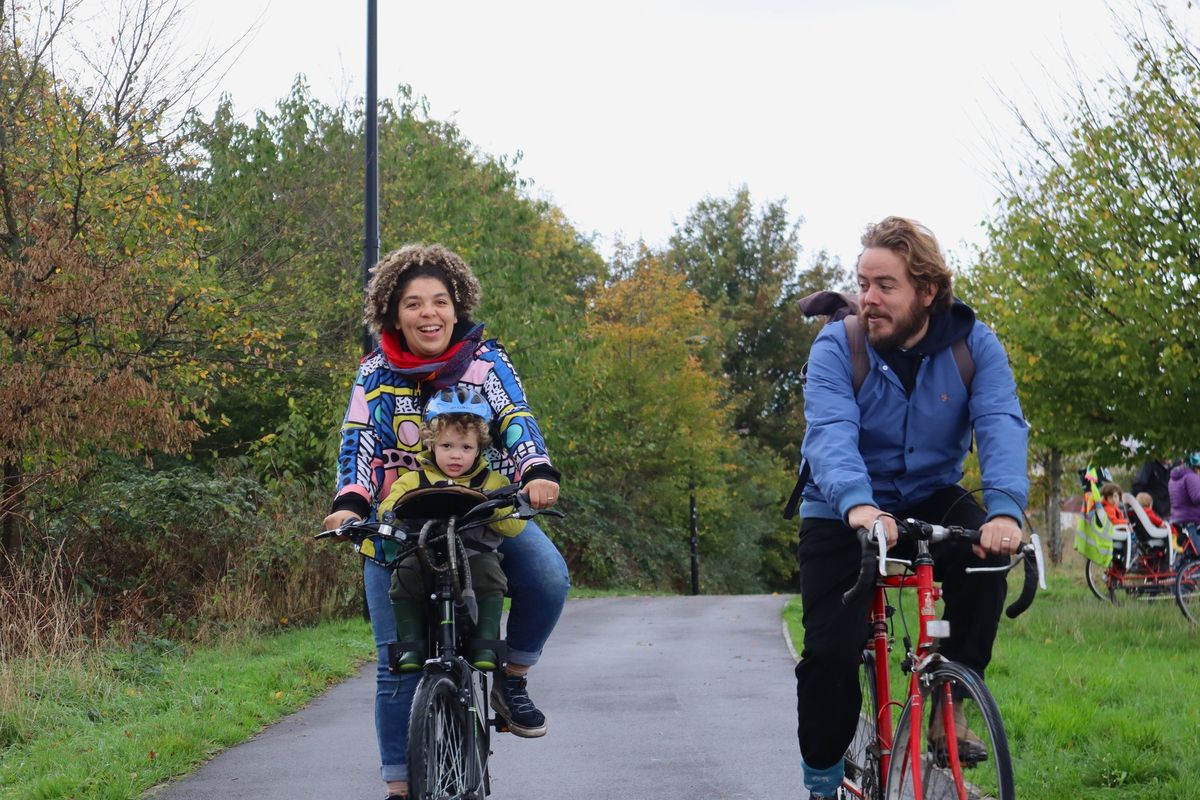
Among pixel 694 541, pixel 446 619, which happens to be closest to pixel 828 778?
pixel 446 619

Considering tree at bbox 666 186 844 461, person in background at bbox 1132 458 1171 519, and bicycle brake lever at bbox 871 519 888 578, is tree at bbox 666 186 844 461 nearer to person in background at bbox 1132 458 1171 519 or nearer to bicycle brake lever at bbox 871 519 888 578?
person in background at bbox 1132 458 1171 519

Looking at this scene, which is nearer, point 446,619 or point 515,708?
point 446,619

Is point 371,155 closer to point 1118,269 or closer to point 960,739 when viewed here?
point 1118,269

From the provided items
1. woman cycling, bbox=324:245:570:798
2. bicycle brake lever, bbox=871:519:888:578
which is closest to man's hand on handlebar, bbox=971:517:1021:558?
bicycle brake lever, bbox=871:519:888:578

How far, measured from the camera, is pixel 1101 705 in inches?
319

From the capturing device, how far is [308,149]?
22141 millimetres

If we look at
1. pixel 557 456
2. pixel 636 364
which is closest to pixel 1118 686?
pixel 557 456

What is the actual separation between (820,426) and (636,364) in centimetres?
3567

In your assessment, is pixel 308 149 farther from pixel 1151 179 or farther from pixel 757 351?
pixel 757 351

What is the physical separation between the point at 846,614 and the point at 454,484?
1.31 metres

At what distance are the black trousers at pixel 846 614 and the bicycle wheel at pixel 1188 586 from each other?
1118 centimetres

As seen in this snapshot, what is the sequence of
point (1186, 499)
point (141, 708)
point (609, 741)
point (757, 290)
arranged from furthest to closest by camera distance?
point (757, 290) → point (1186, 499) → point (141, 708) → point (609, 741)

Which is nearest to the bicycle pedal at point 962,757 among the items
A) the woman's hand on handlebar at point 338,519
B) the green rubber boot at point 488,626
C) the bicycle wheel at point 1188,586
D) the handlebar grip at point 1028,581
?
the handlebar grip at point 1028,581

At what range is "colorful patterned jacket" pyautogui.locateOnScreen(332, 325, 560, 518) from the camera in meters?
4.90
